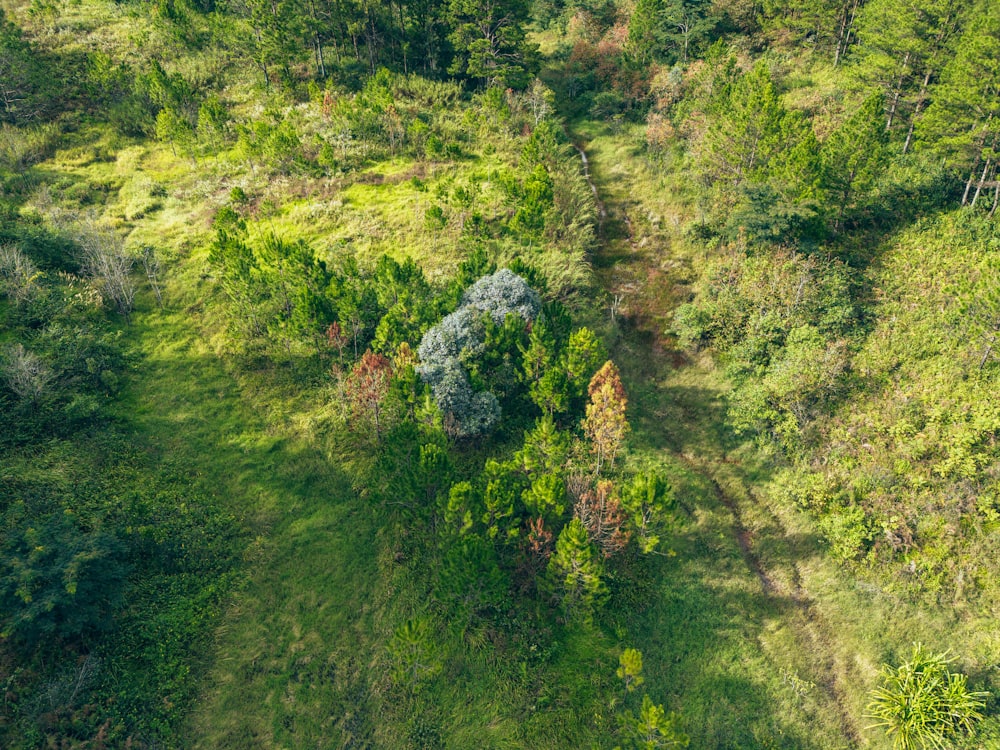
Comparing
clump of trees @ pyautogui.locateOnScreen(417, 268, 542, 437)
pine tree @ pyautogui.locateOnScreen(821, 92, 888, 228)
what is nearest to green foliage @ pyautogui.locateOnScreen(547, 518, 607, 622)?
clump of trees @ pyautogui.locateOnScreen(417, 268, 542, 437)

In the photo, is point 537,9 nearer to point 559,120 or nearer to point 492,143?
point 559,120

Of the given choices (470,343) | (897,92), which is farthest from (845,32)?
(470,343)

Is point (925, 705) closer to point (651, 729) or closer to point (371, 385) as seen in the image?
point (651, 729)

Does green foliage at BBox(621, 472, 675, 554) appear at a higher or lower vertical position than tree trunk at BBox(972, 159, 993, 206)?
lower

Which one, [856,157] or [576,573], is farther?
[856,157]

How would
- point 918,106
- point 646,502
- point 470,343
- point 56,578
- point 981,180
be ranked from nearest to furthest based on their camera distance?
point 56,578, point 646,502, point 470,343, point 981,180, point 918,106

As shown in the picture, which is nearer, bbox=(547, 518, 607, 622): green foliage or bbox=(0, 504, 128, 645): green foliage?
bbox=(0, 504, 128, 645): green foliage

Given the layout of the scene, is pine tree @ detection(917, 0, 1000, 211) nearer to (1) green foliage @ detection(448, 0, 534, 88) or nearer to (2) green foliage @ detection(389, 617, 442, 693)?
(1) green foliage @ detection(448, 0, 534, 88)
